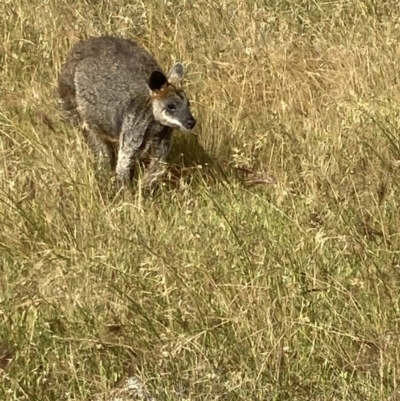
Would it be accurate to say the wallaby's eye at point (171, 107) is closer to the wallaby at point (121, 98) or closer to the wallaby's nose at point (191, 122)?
the wallaby at point (121, 98)

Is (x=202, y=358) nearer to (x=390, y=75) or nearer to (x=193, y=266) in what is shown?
(x=193, y=266)

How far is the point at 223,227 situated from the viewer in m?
4.69

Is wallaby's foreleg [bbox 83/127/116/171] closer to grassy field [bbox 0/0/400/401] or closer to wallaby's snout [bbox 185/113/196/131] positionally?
grassy field [bbox 0/0/400/401]

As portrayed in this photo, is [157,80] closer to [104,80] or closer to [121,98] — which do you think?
[121,98]

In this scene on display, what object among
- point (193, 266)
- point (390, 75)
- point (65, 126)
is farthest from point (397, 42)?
point (193, 266)

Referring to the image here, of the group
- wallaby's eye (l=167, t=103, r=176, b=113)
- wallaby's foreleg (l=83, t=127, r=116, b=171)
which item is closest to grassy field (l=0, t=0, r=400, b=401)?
wallaby's foreleg (l=83, t=127, r=116, b=171)

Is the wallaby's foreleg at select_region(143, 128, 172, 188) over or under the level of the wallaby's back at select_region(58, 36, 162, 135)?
under

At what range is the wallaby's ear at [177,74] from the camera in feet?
21.4

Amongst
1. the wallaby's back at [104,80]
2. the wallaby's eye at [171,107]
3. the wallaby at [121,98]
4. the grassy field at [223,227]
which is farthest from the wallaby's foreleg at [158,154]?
the wallaby's back at [104,80]

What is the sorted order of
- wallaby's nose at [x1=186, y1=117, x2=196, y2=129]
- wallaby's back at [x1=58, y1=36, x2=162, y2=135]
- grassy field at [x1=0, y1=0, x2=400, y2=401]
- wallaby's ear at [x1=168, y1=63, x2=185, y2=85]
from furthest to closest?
wallaby's back at [x1=58, y1=36, x2=162, y2=135], wallaby's ear at [x1=168, y1=63, x2=185, y2=85], wallaby's nose at [x1=186, y1=117, x2=196, y2=129], grassy field at [x1=0, y1=0, x2=400, y2=401]

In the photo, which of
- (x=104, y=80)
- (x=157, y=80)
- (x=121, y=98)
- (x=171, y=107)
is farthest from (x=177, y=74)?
(x=104, y=80)

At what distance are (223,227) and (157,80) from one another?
1.94 metres

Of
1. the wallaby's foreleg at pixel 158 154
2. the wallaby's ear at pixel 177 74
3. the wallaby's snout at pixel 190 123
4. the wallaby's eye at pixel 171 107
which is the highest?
the wallaby's ear at pixel 177 74

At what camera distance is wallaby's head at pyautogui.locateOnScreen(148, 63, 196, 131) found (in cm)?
622
